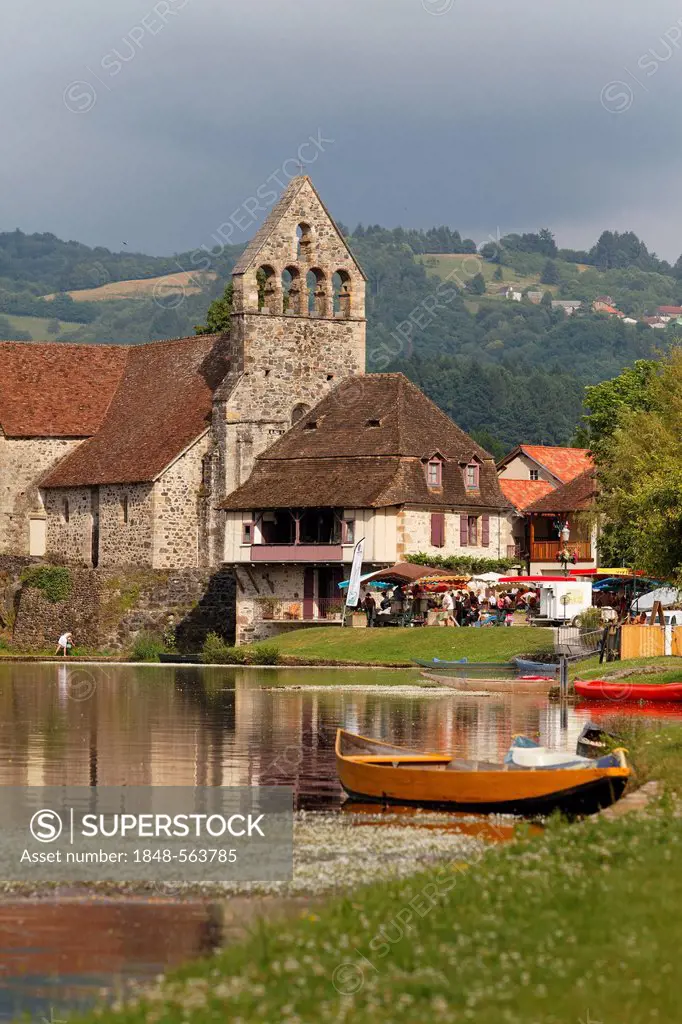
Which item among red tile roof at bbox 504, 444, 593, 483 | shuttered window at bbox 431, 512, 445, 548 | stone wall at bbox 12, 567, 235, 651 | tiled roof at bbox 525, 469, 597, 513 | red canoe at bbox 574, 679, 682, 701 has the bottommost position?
red canoe at bbox 574, 679, 682, 701

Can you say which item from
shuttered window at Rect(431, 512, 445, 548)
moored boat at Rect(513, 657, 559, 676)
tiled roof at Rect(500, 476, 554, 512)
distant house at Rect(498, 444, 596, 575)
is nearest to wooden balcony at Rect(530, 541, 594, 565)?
distant house at Rect(498, 444, 596, 575)

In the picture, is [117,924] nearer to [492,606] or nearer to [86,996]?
[86,996]

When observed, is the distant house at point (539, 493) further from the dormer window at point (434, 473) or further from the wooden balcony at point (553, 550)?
the dormer window at point (434, 473)

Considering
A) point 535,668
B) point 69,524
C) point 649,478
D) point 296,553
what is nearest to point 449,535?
point 296,553

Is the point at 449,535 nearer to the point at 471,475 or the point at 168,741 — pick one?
the point at 471,475

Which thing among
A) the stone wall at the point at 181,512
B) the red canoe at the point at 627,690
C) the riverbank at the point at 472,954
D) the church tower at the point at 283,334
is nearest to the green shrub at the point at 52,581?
the stone wall at the point at 181,512

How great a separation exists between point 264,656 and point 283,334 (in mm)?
18287

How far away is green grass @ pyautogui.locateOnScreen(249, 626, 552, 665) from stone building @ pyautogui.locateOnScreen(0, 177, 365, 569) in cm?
1119

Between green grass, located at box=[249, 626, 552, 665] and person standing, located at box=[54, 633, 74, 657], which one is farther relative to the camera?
person standing, located at box=[54, 633, 74, 657]

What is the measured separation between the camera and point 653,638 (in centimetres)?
5372

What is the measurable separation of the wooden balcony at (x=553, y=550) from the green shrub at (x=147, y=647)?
20306 mm

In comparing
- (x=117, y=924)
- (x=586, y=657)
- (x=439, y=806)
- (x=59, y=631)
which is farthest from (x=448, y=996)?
(x=59, y=631)

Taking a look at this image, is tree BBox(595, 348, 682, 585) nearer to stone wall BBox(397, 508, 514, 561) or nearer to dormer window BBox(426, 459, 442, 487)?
stone wall BBox(397, 508, 514, 561)

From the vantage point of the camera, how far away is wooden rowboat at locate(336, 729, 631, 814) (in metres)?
24.4
